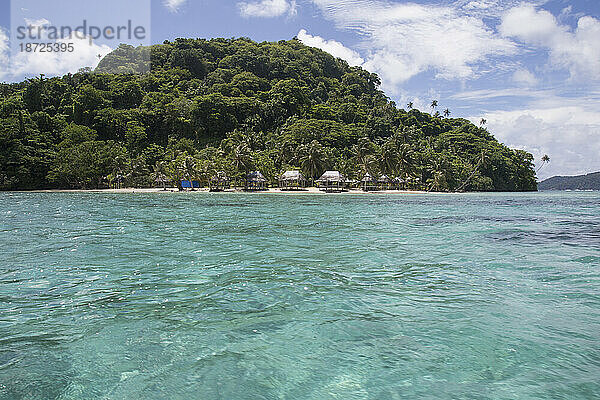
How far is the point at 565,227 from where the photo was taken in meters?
19.8

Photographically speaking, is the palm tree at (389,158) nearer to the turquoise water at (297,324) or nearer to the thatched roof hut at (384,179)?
the thatched roof hut at (384,179)

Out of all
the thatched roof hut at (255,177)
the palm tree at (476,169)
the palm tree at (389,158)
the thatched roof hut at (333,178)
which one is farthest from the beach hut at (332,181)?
the palm tree at (476,169)

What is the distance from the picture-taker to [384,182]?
Result: 73.2 metres

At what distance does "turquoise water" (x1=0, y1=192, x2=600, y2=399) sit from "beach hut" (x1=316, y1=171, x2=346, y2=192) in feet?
166

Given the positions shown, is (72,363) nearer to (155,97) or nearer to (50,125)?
(50,125)

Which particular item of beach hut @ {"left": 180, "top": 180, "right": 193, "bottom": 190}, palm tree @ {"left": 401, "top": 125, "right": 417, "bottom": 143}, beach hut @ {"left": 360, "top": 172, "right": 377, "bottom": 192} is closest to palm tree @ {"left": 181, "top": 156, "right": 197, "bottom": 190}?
beach hut @ {"left": 180, "top": 180, "right": 193, "bottom": 190}

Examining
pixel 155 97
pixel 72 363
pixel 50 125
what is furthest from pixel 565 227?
pixel 155 97

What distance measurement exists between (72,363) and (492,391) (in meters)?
4.78

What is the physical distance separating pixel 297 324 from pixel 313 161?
6461cm

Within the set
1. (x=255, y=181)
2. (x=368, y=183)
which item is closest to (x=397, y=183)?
(x=368, y=183)

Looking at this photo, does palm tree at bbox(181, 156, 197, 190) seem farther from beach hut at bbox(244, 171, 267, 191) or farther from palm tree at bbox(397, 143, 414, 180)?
palm tree at bbox(397, 143, 414, 180)

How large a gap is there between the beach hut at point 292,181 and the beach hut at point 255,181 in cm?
320

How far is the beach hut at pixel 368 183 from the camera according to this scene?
6706 cm

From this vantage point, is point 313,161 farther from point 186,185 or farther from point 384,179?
point 186,185
